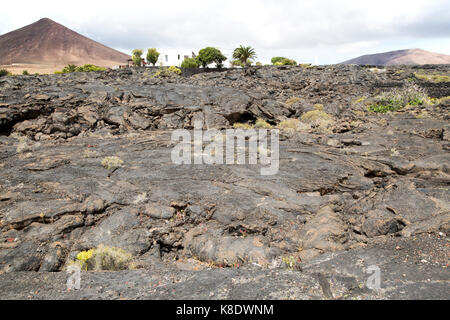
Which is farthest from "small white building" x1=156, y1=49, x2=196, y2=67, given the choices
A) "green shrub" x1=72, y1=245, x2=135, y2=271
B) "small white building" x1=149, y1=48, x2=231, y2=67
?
"green shrub" x1=72, y1=245, x2=135, y2=271

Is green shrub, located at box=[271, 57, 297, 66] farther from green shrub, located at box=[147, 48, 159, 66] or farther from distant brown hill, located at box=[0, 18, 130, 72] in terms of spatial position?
distant brown hill, located at box=[0, 18, 130, 72]

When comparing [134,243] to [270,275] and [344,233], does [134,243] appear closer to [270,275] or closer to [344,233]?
[270,275]

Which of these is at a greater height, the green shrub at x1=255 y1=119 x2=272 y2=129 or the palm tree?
the palm tree

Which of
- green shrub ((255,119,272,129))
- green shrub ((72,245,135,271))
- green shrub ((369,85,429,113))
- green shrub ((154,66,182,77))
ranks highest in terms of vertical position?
green shrub ((154,66,182,77))

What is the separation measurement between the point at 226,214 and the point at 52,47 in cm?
16843

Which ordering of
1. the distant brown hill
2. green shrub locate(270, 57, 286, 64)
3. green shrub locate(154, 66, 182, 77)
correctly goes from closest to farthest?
1. green shrub locate(154, 66, 182, 77)
2. green shrub locate(270, 57, 286, 64)
3. the distant brown hill

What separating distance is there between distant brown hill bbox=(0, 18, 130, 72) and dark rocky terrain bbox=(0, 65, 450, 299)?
13036 centimetres

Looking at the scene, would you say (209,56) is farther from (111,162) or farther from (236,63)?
(111,162)

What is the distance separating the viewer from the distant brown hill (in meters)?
128

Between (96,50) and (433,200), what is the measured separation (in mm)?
174676

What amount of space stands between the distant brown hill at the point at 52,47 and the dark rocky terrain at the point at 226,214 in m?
130

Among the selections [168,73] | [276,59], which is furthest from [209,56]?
[168,73]

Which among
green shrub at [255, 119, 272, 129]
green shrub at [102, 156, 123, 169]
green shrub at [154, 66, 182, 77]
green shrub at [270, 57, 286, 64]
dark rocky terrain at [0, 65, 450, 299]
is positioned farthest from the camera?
green shrub at [270, 57, 286, 64]
